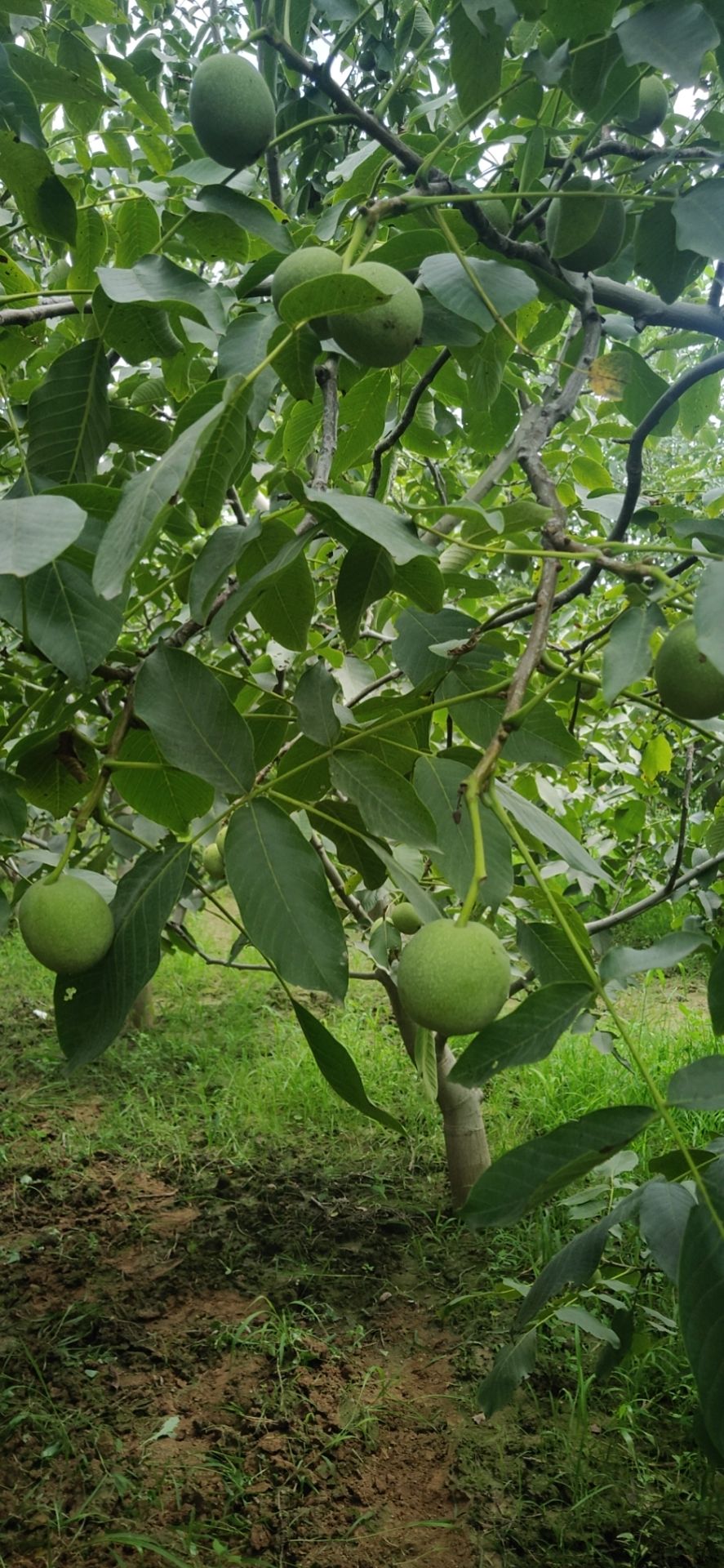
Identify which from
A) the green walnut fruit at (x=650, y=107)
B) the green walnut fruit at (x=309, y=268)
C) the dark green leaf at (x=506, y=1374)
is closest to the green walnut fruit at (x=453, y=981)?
the green walnut fruit at (x=309, y=268)

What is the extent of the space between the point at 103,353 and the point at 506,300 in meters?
0.45

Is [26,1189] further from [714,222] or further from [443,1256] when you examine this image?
[714,222]

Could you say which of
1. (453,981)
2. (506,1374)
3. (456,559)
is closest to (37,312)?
(456,559)

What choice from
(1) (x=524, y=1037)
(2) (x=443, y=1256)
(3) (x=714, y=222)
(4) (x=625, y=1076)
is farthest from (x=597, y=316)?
(4) (x=625, y=1076)

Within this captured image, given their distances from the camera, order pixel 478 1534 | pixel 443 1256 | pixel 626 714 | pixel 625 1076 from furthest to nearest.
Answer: pixel 625 1076, pixel 626 714, pixel 443 1256, pixel 478 1534

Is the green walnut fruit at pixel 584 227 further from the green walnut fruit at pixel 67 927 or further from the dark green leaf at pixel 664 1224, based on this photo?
the dark green leaf at pixel 664 1224

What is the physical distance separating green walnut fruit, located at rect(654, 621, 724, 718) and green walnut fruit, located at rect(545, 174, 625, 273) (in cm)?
58

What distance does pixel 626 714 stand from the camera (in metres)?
3.34

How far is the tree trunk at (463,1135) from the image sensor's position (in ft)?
9.41

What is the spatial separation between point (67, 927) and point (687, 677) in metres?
0.65

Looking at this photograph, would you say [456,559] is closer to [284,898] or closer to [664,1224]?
[284,898]

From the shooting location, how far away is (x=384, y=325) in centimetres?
96

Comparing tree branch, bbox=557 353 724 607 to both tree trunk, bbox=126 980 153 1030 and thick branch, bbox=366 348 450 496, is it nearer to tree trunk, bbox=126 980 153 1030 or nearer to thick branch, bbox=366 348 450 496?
thick branch, bbox=366 348 450 496

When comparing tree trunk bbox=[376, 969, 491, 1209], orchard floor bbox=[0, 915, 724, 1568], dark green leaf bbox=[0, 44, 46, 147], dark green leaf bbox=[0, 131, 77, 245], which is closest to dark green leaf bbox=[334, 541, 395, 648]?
dark green leaf bbox=[0, 131, 77, 245]
